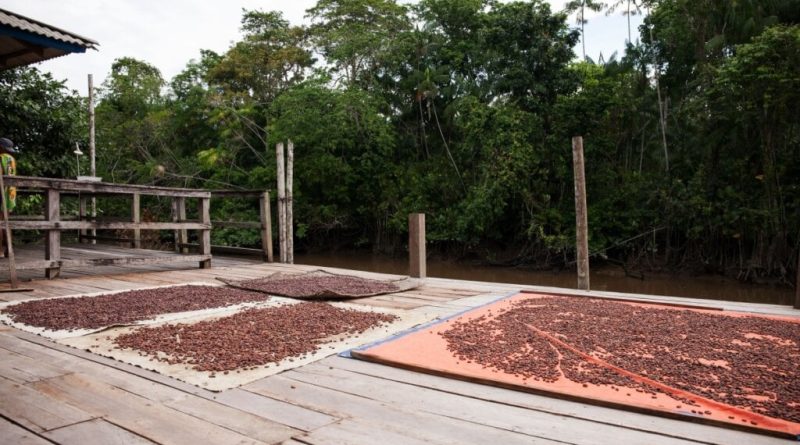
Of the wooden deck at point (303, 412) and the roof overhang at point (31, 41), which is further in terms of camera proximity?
the roof overhang at point (31, 41)

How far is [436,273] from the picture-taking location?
37.1 feet

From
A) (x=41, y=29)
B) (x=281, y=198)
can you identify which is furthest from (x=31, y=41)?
(x=281, y=198)

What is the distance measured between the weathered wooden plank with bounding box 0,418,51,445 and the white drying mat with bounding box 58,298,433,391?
0.52 m

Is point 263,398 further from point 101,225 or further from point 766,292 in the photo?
point 766,292

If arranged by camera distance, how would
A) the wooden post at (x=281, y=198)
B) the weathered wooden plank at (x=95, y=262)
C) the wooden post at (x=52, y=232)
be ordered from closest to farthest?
the weathered wooden plank at (x=95, y=262) < the wooden post at (x=52, y=232) < the wooden post at (x=281, y=198)

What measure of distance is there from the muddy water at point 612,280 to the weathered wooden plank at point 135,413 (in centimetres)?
872

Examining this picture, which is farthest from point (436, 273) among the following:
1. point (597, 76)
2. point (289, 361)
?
point (289, 361)

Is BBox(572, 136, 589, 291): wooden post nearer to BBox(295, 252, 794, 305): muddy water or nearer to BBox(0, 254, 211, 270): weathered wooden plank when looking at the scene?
BBox(0, 254, 211, 270): weathered wooden plank

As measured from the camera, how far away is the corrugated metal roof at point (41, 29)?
8.74 feet

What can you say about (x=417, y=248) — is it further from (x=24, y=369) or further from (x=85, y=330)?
(x=24, y=369)

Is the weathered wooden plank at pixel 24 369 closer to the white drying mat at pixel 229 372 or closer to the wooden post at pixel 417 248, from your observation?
the white drying mat at pixel 229 372

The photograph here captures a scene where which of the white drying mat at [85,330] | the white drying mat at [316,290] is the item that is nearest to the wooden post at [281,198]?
the white drying mat at [316,290]

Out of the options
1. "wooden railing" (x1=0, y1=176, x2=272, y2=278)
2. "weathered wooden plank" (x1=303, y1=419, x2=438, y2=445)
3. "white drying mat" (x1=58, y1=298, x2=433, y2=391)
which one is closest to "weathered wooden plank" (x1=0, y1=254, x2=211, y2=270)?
"wooden railing" (x1=0, y1=176, x2=272, y2=278)

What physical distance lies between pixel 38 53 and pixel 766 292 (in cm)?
1023
